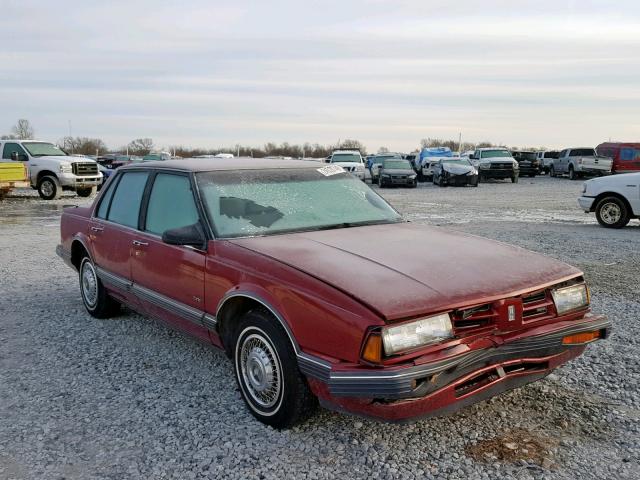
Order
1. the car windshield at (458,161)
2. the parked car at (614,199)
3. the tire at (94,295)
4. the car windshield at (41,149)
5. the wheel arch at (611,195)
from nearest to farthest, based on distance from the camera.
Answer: the tire at (94,295) < the parked car at (614,199) < the wheel arch at (611,195) < the car windshield at (41,149) < the car windshield at (458,161)

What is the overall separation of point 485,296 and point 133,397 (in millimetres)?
2285

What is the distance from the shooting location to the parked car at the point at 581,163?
30.9 metres

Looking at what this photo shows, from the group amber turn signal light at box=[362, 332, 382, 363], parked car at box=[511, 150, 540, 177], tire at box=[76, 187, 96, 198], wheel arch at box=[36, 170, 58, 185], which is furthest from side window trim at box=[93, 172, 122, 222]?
parked car at box=[511, 150, 540, 177]

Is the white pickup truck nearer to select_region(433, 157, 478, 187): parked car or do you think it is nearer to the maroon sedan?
select_region(433, 157, 478, 187): parked car

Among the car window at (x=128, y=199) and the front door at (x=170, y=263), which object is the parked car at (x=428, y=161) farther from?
the front door at (x=170, y=263)

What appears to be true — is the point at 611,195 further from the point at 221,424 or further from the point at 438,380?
the point at 221,424

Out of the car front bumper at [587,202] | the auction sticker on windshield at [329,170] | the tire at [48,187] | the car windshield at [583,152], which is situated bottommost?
the tire at [48,187]

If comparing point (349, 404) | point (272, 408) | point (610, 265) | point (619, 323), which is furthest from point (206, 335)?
point (610, 265)

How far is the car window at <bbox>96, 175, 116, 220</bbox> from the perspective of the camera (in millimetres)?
5281

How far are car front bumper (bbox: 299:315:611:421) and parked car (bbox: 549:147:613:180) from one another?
31.0 m

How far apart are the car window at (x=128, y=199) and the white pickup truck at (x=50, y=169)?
53.9 ft

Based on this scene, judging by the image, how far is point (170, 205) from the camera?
432 centimetres

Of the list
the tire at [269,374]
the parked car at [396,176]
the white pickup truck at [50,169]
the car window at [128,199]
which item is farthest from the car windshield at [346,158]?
the tire at [269,374]

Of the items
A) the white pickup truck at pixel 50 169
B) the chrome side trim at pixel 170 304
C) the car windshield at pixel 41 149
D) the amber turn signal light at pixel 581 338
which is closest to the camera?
the amber turn signal light at pixel 581 338
